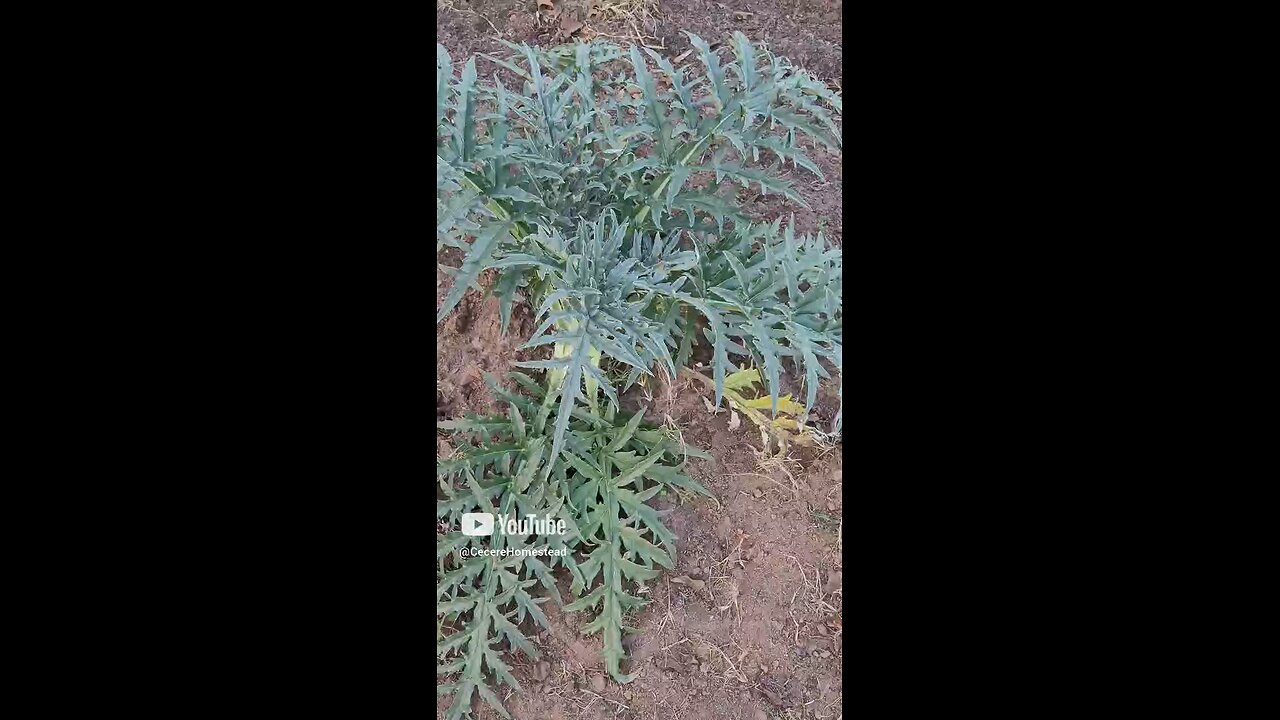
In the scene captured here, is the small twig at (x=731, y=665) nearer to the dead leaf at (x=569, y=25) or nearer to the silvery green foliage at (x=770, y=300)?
the silvery green foliage at (x=770, y=300)

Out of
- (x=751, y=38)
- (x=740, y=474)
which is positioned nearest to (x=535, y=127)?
(x=751, y=38)

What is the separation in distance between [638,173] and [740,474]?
64 centimetres

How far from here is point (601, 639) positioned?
193 cm

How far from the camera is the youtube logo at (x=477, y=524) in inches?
72.1

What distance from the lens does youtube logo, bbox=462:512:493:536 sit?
6.01 feet

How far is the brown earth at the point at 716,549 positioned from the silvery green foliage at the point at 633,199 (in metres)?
0.06

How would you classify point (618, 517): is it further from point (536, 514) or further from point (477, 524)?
point (477, 524)

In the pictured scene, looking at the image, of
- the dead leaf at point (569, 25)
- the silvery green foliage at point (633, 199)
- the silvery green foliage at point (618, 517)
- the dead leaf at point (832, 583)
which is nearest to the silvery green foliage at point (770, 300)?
the silvery green foliage at point (633, 199)

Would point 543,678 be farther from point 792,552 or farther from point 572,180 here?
point 572,180

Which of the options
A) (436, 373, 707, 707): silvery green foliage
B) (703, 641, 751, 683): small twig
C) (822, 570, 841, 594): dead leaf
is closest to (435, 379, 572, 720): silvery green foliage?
(436, 373, 707, 707): silvery green foliage

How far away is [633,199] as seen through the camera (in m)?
1.94

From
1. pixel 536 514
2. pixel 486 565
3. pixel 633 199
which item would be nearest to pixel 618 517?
pixel 536 514

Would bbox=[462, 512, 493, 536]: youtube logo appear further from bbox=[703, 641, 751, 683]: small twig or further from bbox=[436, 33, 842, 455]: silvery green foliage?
bbox=[703, 641, 751, 683]: small twig

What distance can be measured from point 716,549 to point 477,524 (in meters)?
0.49
